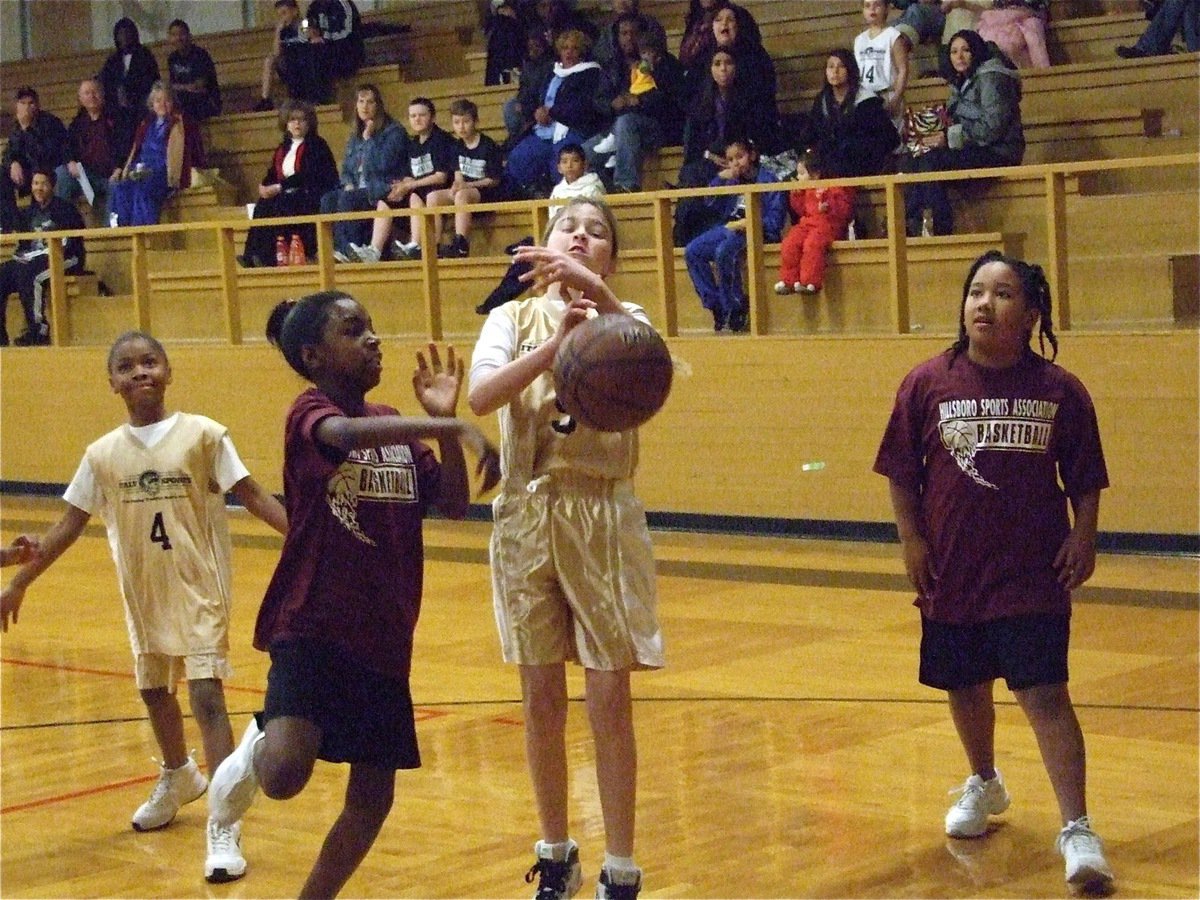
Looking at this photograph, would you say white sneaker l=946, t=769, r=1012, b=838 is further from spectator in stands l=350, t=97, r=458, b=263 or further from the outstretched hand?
spectator in stands l=350, t=97, r=458, b=263

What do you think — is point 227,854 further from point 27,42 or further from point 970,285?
point 27,42

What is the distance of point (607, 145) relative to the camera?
40.7ft

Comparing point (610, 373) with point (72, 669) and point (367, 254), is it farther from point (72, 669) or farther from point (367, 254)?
point (367, 254)

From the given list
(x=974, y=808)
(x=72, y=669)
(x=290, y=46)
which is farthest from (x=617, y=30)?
(x=974, y=808)

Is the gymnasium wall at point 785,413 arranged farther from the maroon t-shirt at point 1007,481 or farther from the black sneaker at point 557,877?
the black sneaker at point 557,877

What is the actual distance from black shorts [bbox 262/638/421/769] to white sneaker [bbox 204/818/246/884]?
0.80 m

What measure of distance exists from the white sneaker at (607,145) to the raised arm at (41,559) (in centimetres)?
767

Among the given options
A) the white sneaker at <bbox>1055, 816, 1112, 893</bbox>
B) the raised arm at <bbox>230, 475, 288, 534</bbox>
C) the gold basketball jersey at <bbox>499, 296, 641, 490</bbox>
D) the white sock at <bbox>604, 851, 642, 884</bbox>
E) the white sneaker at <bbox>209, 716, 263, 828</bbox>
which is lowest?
the white sneaker at <bbox>1055, 816, 1112, 893</bbox>

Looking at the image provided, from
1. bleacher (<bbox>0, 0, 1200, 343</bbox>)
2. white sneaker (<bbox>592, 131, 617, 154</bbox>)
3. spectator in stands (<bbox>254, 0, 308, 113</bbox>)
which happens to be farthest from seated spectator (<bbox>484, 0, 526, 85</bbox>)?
white sneaker (<bbox>592, 131, 617, 154</bbox>)

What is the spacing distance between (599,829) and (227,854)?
928 mm

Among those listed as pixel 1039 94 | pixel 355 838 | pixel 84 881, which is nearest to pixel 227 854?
pixel 84 881

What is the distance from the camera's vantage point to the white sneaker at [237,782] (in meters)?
4.03

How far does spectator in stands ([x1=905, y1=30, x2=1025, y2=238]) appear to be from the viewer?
10500 mm

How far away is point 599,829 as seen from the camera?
4.88m
